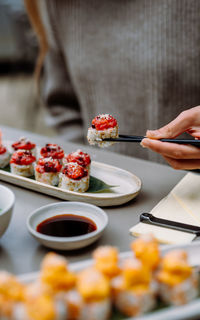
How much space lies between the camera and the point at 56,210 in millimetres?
1128

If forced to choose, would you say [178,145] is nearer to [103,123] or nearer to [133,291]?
[103,123]

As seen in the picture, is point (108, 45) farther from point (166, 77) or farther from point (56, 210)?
point (56, 210)

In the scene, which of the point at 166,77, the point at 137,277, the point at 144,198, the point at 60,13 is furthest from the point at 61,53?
the point at 137,277

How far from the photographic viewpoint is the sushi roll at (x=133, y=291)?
709 mm

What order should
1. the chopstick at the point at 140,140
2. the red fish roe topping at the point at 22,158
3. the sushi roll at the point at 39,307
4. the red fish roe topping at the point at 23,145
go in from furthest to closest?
the red fish roe topping at the point at 23,145
the red fish roe topping at the point at 22,158
the chopstick at the point at 140,140
the sushi roll at the point at 39,307

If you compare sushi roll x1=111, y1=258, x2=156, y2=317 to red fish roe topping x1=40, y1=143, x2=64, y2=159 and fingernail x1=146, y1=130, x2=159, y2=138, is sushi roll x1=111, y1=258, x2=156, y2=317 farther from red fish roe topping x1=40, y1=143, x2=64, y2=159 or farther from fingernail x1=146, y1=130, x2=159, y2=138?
red fish roe topping x1=40, y1=143, x2=64, y2=159

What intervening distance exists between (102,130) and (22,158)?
1.19 ft

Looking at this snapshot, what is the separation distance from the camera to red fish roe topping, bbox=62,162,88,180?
1.28 metres

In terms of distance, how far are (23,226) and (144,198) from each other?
0.44 m

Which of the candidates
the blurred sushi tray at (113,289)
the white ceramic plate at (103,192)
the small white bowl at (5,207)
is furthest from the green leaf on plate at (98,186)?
the blurred sushi tray at (113,289)

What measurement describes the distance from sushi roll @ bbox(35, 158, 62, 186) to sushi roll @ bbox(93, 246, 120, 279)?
0.61 m

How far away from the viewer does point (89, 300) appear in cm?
67

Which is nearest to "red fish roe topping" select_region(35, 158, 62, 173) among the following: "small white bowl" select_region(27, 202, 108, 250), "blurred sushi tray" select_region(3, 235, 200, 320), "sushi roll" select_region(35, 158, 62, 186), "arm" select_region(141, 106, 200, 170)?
"sushi roll" select_region(35, 158, 62, 186)

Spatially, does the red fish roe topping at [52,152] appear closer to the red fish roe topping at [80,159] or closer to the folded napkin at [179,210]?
the red fish roe topping at [80,159]
